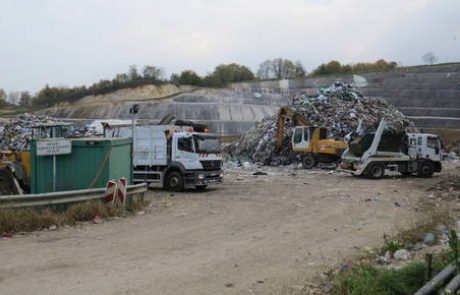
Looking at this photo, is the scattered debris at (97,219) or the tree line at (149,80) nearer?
the scattered debris at (97,219)

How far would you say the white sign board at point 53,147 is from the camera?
14367mm

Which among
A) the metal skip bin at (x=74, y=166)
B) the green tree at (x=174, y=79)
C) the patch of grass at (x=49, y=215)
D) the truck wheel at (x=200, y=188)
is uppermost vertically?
the green tree at (x=174, y=79)

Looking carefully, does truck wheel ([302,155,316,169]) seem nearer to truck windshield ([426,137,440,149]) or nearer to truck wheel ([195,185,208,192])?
truck windshield ([426,137,440,149])

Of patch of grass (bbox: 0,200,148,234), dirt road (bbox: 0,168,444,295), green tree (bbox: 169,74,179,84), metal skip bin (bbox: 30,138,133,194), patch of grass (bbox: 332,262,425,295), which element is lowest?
dirt road (bbox: 0,168,444,295)

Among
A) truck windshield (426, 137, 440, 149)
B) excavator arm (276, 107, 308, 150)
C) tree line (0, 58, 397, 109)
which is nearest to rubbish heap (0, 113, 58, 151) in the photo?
excavator arm (276, 107, 308, 150)

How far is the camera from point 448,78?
69250 millimetres

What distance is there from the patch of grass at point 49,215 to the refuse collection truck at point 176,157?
646 centimetres

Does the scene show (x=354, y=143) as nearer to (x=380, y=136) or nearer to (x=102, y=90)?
(x=380, y=136)

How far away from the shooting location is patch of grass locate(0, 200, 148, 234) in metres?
11.4

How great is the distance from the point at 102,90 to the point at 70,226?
82.1 metres

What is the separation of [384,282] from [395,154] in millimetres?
20793

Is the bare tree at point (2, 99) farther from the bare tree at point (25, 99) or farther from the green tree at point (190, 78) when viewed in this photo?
the green tree at point (190, 78)

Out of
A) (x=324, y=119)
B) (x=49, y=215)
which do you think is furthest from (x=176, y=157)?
(x=324, y=119)

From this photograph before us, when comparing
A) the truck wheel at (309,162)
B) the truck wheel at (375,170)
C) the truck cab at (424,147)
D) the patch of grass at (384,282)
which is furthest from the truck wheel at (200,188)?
the patch of grass at (384,282)
